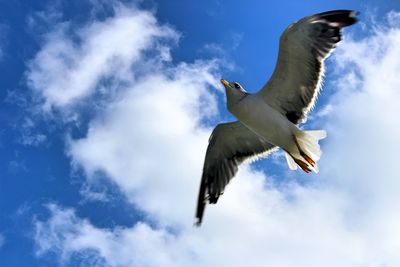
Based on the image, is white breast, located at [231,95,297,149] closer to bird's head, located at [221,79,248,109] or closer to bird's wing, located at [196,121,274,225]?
bird's head, located at [221,79,248,109]

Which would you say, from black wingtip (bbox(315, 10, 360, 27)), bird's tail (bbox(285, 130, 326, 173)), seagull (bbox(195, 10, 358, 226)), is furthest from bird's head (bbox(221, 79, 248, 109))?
black wingtip (bbox(315, 10, 360, 27))

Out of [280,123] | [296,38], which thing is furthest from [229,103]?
[296,38]

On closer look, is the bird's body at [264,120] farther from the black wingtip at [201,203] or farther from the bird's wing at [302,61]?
the black wingtip at [201,203]

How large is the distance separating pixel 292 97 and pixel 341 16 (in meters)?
1.44

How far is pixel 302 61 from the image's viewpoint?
27.3 feet

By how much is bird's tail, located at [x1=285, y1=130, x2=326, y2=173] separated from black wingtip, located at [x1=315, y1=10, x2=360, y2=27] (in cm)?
157

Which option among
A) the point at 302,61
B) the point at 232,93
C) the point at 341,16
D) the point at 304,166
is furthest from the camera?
the point at 304,166

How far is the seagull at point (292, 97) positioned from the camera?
8.02 metres

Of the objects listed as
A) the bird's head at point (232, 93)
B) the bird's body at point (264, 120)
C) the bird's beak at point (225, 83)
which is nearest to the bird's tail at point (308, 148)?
the bird's body at point (264, 120)

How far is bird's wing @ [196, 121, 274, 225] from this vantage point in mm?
9469

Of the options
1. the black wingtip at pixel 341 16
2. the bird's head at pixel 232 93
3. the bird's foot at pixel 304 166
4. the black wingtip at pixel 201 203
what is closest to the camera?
the black wingtip at pixel 341 16

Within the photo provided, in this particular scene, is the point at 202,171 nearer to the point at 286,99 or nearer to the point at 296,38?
the point at 286,99

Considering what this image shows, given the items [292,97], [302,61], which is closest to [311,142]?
[292,97]

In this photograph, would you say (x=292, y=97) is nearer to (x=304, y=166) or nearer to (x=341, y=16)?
(x=304, y=166)
